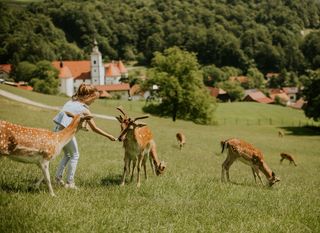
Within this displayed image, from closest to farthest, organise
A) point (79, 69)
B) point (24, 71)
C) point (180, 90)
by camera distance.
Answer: point (180, 90)
point (24, 71)
point (79, 69)

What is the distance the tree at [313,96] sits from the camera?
6775 cm

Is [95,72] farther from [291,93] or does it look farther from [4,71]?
[291,93]

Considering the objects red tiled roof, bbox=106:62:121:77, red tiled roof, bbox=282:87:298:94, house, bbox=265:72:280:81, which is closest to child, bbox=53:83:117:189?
red tiled roof, bbox=282:87:298:94

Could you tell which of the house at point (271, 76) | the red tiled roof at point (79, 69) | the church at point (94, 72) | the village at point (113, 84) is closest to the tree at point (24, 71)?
the village at point (113, 84)

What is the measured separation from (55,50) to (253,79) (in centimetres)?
7527

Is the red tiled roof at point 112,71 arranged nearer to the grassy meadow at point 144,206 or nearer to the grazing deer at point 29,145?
the grassy meadow at point 144,206

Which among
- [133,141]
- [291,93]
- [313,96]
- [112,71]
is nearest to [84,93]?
[133,141]

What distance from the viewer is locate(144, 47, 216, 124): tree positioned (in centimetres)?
6975

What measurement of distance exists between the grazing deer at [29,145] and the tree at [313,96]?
64477 mm

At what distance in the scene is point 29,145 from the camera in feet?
26.7

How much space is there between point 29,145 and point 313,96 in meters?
68.1

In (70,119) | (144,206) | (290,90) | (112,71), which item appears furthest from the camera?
(112,71)

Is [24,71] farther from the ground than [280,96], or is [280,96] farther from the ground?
[24,71]

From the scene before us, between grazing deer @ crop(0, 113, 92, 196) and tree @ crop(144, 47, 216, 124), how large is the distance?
6017 cm
